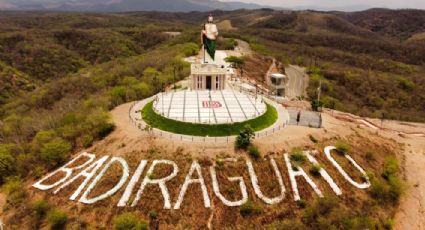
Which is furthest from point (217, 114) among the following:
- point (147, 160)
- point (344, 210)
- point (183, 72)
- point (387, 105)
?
point (387, 105)

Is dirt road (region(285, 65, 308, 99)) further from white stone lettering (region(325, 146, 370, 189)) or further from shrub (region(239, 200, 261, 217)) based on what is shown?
shrub (region(239, 200, 261, 217))

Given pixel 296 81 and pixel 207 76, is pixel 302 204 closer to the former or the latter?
pixel 207 76

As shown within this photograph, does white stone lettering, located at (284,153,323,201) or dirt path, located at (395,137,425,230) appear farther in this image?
dirt path, located at (395,137,425,230)

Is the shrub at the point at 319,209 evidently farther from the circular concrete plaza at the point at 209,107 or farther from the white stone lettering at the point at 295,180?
the circular concrete plaza at the point at 209,107

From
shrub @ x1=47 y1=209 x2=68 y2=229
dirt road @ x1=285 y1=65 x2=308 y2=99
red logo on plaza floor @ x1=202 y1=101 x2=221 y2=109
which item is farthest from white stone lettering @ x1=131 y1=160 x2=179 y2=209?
dirt road @ x1=285 y1=65 x2=308 y2=99

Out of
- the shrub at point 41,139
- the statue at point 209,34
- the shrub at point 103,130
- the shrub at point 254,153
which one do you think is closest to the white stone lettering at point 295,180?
the shrub at point 254,153

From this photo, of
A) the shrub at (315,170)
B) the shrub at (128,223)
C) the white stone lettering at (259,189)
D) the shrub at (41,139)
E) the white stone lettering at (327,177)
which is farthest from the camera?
the shrub at (41,139)
